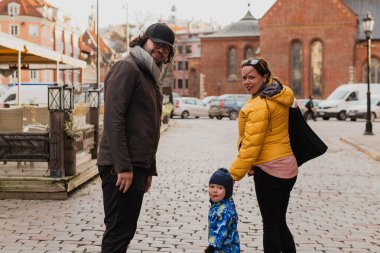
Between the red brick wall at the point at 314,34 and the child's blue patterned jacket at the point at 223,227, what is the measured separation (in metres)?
61.1

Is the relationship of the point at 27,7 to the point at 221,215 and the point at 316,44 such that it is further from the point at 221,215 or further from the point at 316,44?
the point at 221,215

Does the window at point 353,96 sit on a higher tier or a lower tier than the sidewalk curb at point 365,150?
higher

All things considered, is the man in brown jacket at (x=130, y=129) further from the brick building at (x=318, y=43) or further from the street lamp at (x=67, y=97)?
the brick building at (x=318, y=43)

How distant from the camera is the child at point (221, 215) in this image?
4922 mm

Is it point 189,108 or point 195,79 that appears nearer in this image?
point 189,108

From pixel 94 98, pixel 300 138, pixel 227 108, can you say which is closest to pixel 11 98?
pixel 94 98

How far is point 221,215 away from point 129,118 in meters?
1.04

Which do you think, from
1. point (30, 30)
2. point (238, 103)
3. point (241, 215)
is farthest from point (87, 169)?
point (30, 30)

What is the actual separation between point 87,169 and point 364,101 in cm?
3562

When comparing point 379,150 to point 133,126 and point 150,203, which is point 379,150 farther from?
point 133,126

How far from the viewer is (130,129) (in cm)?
446

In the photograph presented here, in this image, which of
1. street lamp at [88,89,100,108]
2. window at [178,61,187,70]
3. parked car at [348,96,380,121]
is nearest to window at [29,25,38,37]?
parked car at [348,96,380,121]

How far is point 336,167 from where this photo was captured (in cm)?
1423

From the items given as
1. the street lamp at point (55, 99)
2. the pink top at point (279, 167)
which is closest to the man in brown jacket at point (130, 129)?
the pink top at point (279, 167)
